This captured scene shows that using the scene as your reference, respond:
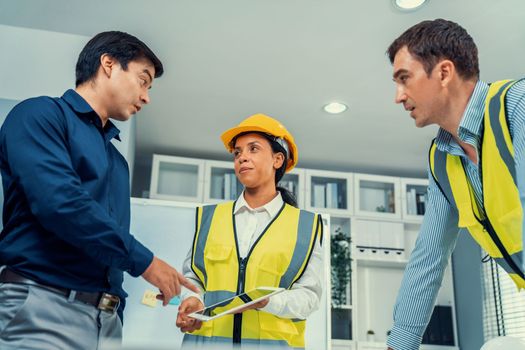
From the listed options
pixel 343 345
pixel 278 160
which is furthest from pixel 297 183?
pixel 278 160

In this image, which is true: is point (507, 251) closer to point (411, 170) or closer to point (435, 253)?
point (435, 253)

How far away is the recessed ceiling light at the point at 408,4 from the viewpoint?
3.20m

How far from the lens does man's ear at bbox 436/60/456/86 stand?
62.0 inches

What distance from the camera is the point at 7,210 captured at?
4.49 ft

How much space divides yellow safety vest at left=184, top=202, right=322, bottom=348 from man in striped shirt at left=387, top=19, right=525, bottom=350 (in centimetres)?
47

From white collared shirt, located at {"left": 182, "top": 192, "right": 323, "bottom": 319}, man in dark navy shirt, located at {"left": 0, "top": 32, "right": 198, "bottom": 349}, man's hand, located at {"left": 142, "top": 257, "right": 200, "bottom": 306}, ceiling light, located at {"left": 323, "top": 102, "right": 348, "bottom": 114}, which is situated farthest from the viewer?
ceiling light, located at {"left": 323, "top": 102, "right": 348, "bottom": 114}

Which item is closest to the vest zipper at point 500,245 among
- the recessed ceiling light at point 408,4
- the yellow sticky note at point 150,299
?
the yellow sticky note at point 150,299

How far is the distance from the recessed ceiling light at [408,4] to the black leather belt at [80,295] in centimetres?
253

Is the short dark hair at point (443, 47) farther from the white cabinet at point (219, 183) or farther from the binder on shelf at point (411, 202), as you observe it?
the binder on shelf at point (411, 202)

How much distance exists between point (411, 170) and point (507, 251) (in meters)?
4.58

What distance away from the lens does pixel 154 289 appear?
280cm

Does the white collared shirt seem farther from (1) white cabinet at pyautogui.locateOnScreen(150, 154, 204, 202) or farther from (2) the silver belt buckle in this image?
(1) white cabinet at pyautogui.locateOnScreen(150, 154, 204, 202)

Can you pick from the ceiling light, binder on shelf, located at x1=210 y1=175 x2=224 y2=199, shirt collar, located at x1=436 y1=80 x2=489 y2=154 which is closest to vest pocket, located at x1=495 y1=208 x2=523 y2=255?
shirt collar, located at x1=436 y1=80 x2=489 y2=154

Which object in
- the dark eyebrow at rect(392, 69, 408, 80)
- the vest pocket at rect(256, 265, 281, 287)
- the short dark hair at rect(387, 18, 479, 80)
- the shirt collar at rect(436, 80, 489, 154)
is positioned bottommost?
the vest pocket at rect(256, 265, 281, 287)
